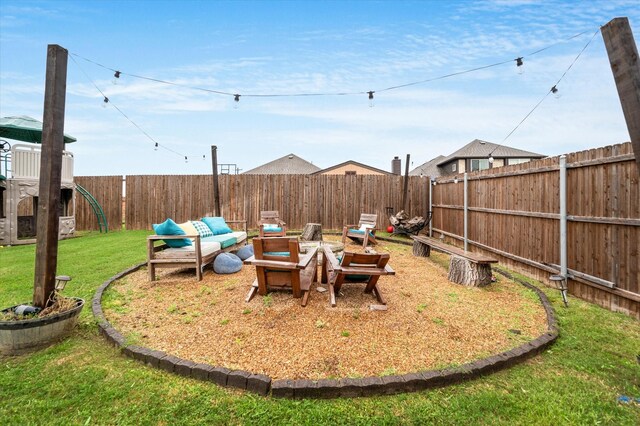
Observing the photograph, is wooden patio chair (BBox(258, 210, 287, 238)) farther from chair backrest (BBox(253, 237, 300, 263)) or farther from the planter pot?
the planter pot

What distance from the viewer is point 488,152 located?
81.7ft

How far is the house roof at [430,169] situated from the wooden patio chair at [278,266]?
83.4ft

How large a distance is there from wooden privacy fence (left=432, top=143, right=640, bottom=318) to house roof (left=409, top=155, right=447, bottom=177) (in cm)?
2222

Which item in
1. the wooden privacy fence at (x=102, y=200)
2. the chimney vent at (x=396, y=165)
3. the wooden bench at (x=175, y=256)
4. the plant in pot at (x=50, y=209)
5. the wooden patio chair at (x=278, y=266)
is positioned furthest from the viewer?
the chimney vent at (x=396, y=165)

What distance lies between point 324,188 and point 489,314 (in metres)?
8.25

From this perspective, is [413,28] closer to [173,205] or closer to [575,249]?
[575,249]

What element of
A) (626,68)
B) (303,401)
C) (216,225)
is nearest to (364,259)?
(303,401)

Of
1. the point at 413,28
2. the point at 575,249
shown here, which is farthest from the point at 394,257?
the point at 413,28

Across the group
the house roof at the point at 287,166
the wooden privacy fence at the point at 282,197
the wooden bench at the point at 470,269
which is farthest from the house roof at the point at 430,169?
the wooden bench at the point at 470,269

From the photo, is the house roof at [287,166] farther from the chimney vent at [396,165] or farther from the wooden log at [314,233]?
the wooden log at [314,233]

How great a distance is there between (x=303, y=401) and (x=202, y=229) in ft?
16.6

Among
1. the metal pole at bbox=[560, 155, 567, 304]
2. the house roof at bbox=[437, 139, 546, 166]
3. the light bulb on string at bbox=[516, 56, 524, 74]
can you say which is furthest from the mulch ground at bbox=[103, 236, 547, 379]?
the house roof at bbox=[437, 139, 546, 166]

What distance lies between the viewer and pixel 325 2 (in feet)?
25.2

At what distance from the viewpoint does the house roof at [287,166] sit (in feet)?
100
